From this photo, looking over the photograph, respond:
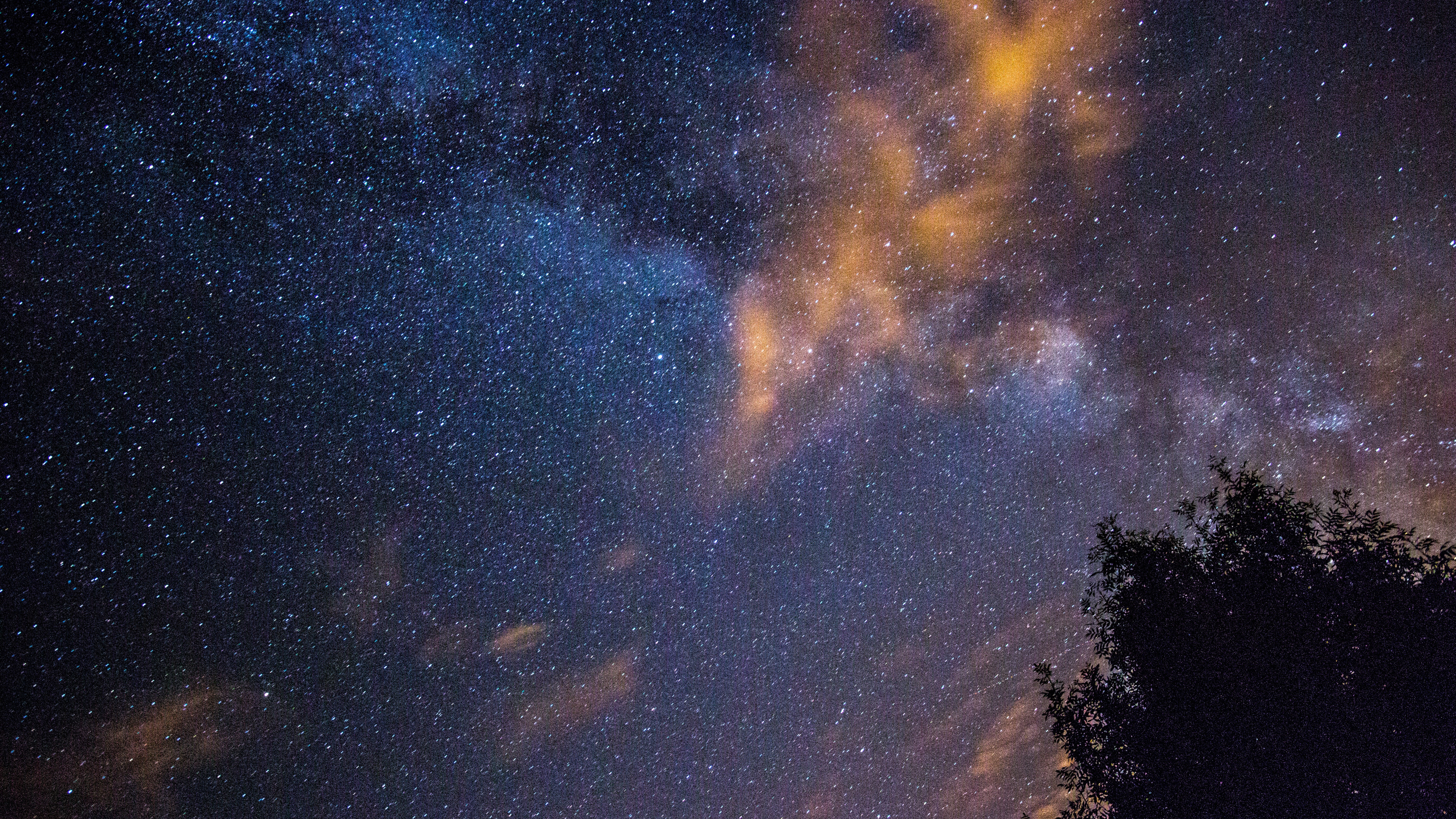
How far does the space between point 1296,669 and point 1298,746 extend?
27.2 inches

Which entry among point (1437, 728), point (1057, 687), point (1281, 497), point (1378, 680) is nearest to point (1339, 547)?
point (1281, 497)

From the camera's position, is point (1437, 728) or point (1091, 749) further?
point (1091, 749)

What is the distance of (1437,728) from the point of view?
525cm

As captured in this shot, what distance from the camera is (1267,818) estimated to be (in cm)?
565

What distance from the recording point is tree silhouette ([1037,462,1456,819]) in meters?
5.41

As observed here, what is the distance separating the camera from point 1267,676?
19.8ft

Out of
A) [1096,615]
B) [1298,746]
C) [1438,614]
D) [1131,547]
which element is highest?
[1131,547]

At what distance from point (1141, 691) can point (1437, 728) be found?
2.43m

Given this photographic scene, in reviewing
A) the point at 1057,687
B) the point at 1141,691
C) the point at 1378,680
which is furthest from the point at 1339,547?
the point at 1057,687

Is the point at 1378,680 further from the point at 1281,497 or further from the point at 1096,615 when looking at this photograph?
the point at 1096,615

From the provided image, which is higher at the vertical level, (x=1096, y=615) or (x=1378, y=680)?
(x=1096, y=615)

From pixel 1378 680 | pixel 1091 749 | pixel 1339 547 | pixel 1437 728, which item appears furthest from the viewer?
pixel 1091 749

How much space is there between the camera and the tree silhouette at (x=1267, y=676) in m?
5.41

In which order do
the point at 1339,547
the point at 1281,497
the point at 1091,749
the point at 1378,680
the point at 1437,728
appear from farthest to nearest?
the point at 1091,749 → the point at 1281,497 → the point at 1339,547 → the point at 1378,680 → the point at 1437,728
